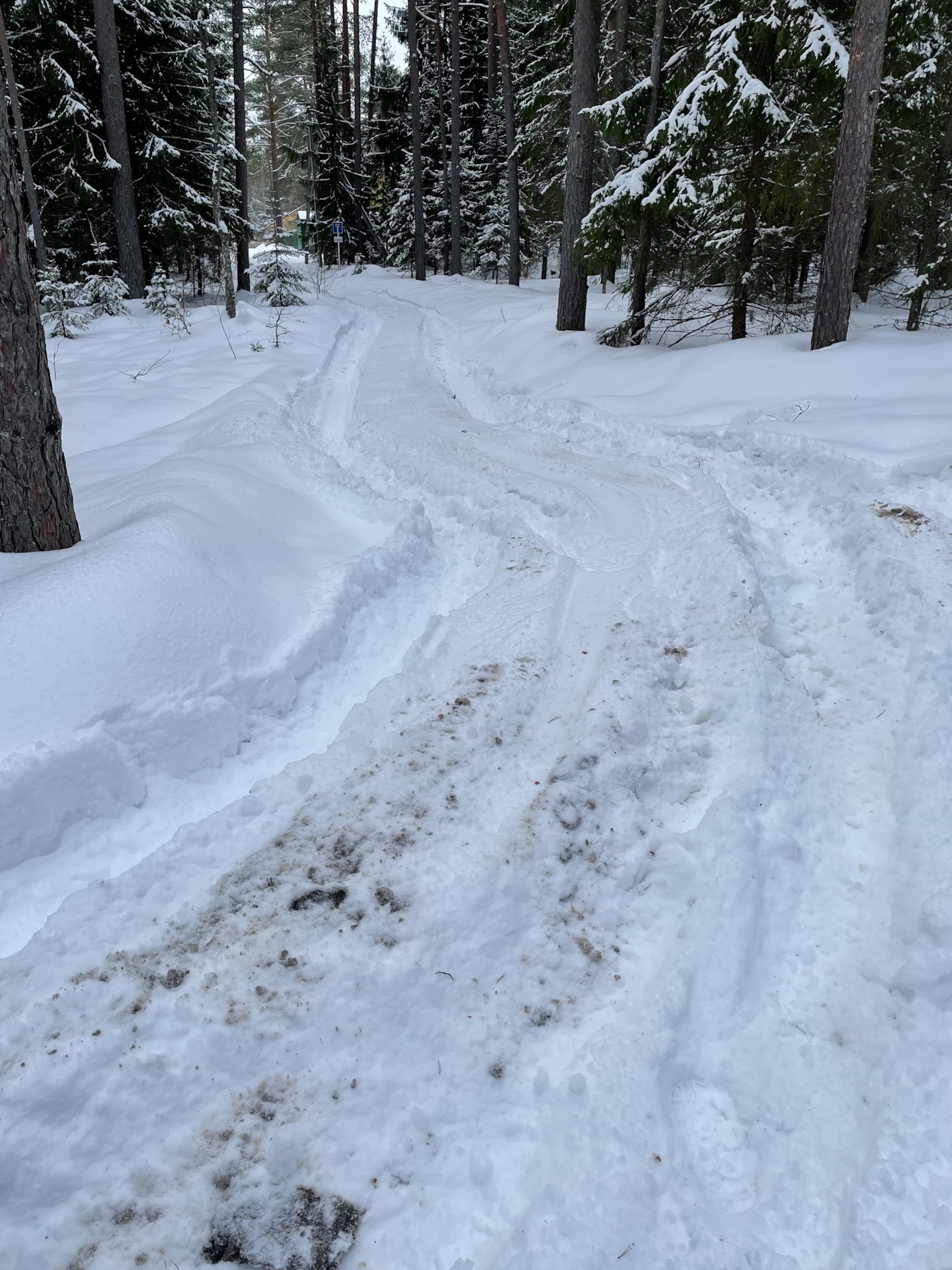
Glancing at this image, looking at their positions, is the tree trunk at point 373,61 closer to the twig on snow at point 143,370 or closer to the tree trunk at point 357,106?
the tree trunk at point 357,106

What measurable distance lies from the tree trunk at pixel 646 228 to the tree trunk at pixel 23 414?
796cm

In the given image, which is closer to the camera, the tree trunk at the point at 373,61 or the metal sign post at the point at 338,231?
the metal sign post at the point at 338,231

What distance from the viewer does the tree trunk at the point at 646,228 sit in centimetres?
952

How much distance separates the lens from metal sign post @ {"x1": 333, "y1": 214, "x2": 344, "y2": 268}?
1126 inches

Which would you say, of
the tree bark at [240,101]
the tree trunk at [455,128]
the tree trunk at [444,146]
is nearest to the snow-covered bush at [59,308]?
the tree bark at [240,101]

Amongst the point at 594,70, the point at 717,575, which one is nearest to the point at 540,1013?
the point at 717,575

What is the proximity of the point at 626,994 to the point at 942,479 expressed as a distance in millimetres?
4678

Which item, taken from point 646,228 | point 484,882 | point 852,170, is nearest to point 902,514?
point 484,882

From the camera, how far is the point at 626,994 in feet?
7.12

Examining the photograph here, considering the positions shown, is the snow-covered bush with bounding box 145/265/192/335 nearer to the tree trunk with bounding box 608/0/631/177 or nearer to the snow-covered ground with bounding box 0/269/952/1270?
the tree trunk with bounding box 608/0/631/177

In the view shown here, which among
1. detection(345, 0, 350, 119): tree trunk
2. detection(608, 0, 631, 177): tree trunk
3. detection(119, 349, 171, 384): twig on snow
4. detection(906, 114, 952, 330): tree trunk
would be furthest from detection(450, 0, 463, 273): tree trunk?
detection(119, 349, 171, 384): twig on snow

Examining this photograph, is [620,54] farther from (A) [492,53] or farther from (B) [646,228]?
(A) [492,53]

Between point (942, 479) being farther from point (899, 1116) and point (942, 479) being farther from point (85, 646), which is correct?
point (85, 646)

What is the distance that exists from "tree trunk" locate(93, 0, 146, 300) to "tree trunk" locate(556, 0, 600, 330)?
31.6ft
